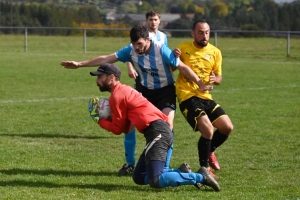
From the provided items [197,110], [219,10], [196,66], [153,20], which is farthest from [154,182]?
[219,10]

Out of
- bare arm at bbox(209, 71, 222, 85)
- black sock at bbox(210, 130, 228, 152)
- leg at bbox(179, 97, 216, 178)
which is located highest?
bare arm at bbox(209, 71, 222, 85)

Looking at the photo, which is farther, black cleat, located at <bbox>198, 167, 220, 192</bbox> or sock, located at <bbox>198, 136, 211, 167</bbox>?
sock, located at <bbox>198, 136, 211, 167</bbox>

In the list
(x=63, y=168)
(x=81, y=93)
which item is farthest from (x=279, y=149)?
(x=81, y=93)

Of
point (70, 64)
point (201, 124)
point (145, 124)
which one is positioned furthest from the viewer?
point (70, 64)

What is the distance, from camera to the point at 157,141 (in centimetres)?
680

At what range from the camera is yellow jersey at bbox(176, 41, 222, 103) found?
25.9ft

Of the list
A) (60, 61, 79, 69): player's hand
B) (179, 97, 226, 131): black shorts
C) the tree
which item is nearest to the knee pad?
(179, 97, 226, 131): black shorts

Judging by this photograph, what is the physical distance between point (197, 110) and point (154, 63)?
755mm

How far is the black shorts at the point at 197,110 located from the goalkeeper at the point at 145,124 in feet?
2.74

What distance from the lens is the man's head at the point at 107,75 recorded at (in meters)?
6.73

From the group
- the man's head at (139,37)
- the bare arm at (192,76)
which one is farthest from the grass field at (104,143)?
the man's head at (139,37)

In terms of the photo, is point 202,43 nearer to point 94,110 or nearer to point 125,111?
point 125,111

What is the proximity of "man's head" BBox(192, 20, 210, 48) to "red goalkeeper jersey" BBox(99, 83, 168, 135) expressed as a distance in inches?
55.7

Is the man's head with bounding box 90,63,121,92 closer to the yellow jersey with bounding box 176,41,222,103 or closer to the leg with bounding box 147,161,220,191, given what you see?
the leg with bounding box 147,161,220,191
